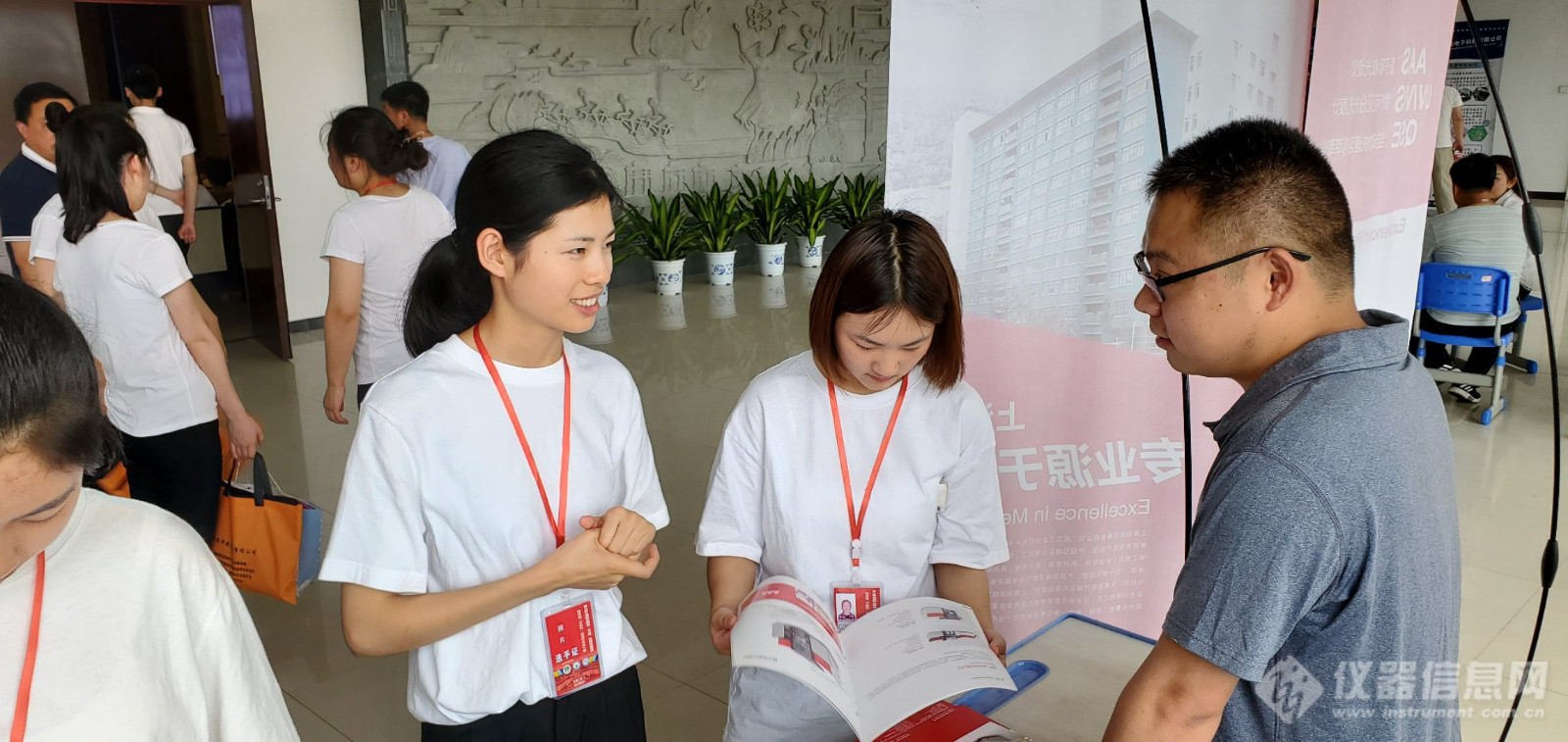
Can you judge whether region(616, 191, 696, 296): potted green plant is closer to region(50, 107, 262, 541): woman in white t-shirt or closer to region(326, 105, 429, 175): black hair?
region(326, 105, 429, 175): black hair

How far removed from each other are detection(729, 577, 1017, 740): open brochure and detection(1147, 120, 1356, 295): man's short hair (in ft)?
2.06

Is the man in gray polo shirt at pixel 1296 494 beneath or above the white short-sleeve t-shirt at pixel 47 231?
beneath

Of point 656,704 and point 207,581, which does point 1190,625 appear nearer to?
point 207,581

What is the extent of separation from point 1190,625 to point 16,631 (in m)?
1.07

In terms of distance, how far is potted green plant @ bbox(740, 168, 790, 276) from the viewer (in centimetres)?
917

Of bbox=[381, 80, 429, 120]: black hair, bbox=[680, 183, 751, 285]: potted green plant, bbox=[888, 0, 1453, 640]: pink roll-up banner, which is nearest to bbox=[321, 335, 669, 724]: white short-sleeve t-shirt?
bbox=[888, 0, 1453, 640]: pink roll-up banner

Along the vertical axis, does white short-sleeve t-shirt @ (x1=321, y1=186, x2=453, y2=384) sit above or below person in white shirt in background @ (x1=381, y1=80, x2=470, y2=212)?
below

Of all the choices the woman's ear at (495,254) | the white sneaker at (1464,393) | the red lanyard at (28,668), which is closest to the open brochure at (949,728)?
the woman's ear at (495,254)

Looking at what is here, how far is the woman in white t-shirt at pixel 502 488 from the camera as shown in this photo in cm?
136

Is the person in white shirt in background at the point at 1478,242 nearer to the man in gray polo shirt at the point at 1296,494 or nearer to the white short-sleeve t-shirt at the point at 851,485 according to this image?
the white short-sleeve t-shirt at the point at 851,485

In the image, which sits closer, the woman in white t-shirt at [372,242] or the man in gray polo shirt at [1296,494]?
the man in gray polo shirt at [1296,494]

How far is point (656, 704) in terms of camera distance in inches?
111

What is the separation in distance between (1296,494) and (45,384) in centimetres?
110

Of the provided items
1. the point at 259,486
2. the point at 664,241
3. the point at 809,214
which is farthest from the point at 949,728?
the point at 809,214
